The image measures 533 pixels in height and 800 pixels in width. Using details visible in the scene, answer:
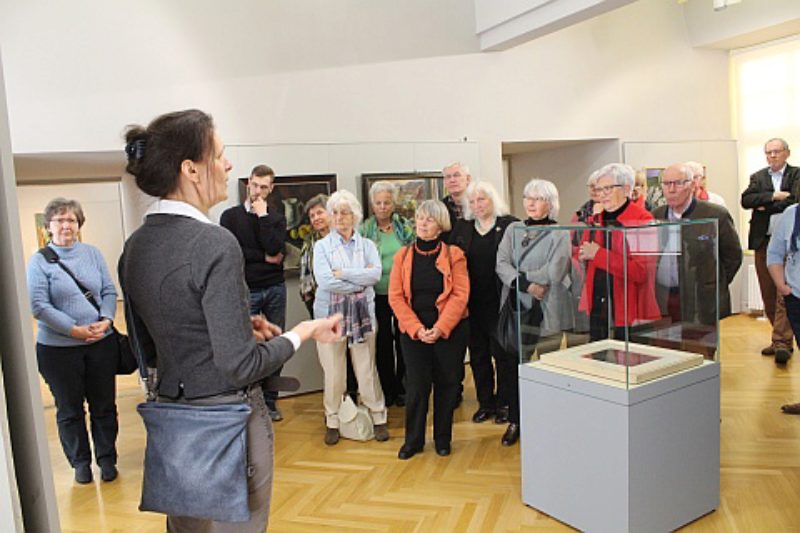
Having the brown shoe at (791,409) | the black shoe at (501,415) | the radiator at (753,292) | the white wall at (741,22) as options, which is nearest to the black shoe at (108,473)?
the black shoe at (501,415)

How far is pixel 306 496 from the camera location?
4.02 meters

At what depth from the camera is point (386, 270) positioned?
547 centimetres

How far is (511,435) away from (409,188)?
2.68 m

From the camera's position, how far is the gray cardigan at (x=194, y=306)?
5.29ft

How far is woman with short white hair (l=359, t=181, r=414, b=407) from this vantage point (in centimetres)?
548

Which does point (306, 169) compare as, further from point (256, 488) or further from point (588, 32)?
point (256, 488)

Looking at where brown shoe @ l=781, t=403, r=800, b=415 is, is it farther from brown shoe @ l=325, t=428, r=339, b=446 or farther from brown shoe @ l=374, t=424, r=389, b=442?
brown shoe @ l=325, t=428, r=339, b=446

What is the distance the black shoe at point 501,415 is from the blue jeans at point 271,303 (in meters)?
1.71

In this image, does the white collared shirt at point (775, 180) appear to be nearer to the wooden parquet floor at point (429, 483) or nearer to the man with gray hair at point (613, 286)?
the wooden parquet floor at point (429, 483)

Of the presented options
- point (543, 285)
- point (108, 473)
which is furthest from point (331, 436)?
point (543, 285)

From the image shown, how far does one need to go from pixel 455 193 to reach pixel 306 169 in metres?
1.40

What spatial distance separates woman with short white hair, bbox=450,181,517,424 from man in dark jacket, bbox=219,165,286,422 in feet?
4.51

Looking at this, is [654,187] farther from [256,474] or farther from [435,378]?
[256,474]

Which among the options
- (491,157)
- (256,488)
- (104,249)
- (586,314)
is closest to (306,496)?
(586,314)
